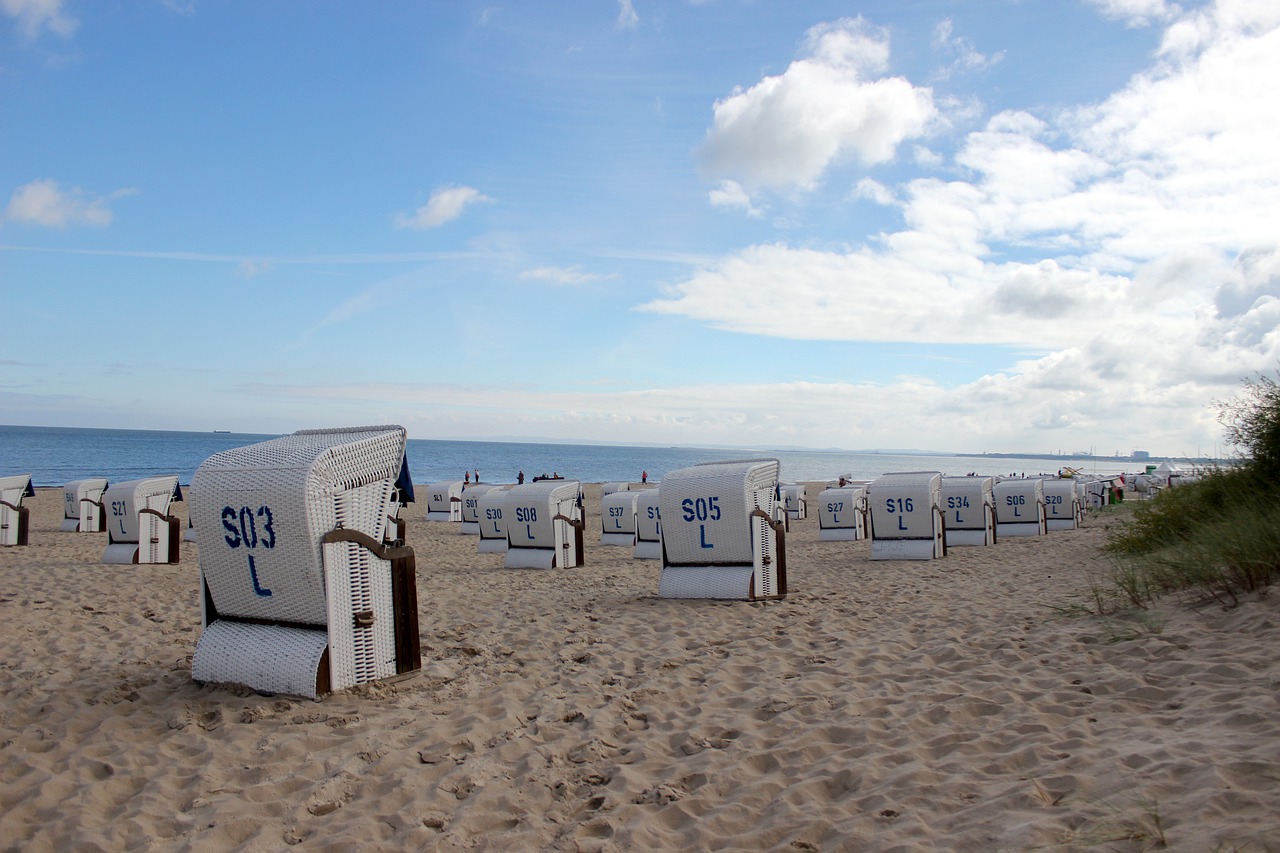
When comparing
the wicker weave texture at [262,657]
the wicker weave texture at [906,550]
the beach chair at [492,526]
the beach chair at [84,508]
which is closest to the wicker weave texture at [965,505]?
the wicker weave texture at [906,550]

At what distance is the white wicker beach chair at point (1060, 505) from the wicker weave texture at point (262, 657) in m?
19.0

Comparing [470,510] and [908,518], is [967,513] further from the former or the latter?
[470,510]

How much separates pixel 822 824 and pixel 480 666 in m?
3.46

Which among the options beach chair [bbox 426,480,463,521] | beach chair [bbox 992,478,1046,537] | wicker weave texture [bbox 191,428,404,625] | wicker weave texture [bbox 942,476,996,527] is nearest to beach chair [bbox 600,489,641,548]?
wicker weave texture [bbox 942,476,996,527]

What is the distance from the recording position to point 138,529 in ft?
42.6

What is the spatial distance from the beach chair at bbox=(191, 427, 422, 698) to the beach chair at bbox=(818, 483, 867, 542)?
1485 cm

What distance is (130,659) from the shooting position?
6.11 m

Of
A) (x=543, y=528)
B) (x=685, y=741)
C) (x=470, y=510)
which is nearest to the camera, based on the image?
(x=685, y=741)

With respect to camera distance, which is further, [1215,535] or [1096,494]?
[1096,494]

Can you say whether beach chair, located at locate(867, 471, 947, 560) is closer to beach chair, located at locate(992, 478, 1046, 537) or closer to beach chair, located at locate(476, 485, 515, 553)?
beach chair, located at locate(992, 478, 1046, 537)

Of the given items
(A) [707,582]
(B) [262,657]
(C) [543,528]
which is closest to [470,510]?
(C) [543,528]

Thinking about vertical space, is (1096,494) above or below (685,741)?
below

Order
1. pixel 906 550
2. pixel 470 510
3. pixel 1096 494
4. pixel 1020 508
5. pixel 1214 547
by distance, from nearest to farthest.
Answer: pixel 1214 547 < pixel 906 550 < pixel 1020 508 < pixel 470 510 < pixel 1096 494

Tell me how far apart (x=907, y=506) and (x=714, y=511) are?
6.48 meters
